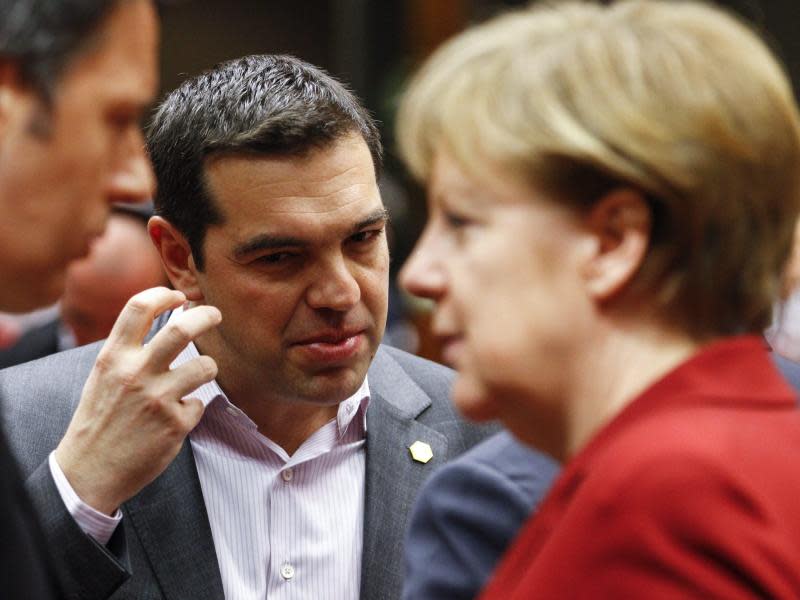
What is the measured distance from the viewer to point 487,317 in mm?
1336

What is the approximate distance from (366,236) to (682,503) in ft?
4.86

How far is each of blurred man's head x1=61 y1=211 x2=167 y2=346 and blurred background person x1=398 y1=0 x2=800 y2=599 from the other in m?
2.92

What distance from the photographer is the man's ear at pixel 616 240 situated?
127cm

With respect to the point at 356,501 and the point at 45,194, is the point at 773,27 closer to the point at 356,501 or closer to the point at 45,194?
the point at 356,501

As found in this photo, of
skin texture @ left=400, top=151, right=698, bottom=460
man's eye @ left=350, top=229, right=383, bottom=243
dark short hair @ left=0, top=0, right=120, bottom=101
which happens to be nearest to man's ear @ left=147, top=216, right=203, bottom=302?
man's eye @ left=350, top=229, right=383, bottom=243

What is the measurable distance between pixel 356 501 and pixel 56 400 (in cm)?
67

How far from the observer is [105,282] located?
4152 millimetres

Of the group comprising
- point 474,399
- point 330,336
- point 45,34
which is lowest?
point 330,336

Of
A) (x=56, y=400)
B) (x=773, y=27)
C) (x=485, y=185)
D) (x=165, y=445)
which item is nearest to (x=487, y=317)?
(x=485, y=185)

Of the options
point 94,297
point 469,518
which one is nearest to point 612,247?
point 469,518

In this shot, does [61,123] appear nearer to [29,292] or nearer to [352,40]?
[29,292]

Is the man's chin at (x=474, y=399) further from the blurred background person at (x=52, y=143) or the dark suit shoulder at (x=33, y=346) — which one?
the dark suit shoulder at (x=33, y=346)

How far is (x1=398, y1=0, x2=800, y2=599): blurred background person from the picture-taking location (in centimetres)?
121

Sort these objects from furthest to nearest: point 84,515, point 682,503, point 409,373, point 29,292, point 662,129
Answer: point 409,373 → point 84,515 → point 29,292 → point 662,129 → point 682,503
